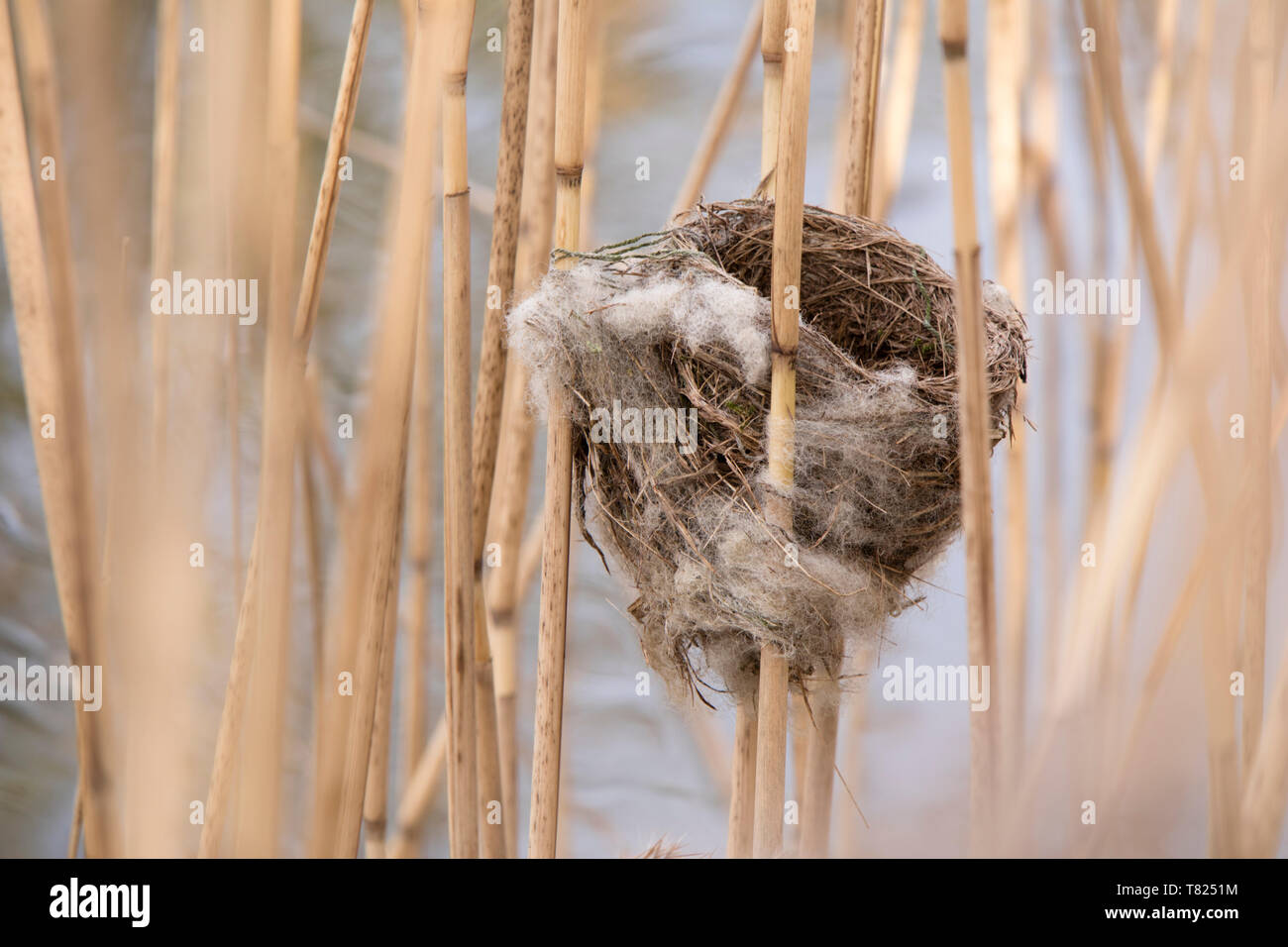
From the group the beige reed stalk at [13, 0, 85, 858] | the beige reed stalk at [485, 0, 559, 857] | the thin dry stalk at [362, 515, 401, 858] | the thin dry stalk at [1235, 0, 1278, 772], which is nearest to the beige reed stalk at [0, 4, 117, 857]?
the beige reed stalk at [13, 0, 85, 858]

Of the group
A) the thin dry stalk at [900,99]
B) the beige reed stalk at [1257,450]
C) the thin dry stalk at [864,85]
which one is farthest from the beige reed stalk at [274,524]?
the beige reed stalk at [1257,450]

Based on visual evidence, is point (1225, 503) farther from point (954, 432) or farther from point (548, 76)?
point (548, 76)

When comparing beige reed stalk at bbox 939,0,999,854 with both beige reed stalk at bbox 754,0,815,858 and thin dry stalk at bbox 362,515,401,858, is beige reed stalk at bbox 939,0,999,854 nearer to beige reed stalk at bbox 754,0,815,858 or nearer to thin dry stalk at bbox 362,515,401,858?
beige reed stalk at bbox 754,0,815,858

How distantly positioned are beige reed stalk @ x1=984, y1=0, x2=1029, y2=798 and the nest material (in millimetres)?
193

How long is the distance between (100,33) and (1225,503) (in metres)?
0.96

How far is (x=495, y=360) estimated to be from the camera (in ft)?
2.99

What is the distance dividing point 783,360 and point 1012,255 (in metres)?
0.46

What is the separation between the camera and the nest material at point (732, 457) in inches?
30.8

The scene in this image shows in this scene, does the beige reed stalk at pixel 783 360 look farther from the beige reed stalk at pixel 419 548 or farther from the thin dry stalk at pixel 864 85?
the beige reed stalk at pixel 419 548

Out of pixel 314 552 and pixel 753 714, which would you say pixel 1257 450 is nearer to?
pixel 753 714

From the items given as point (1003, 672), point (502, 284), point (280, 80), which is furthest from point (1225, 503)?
point (280, 80)

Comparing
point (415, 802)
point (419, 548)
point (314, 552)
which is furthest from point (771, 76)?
point (415, 802)

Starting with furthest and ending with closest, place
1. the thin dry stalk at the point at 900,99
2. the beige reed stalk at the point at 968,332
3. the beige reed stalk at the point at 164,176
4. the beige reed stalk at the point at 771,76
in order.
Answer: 1. the thin dry stalk at the point at 900,99
2. the beige reed stalk at the point at 164,176
3. the beige reed stalk at the point at 771,76
4. the beige reed stalk at the point at 968,332

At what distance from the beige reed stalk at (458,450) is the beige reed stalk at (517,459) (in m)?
0.09
